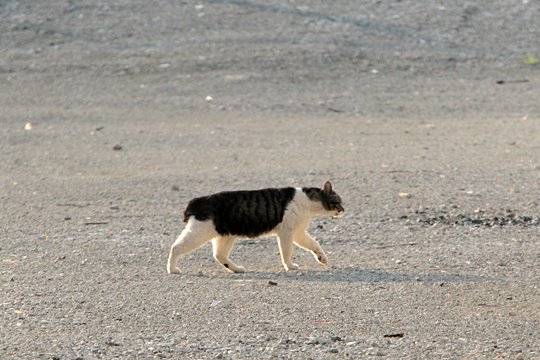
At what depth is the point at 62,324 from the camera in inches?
290

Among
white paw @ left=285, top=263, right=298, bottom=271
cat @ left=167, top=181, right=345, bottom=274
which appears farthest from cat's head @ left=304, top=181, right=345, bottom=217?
white paw @ left=285, top=263, right=298, bottom=271

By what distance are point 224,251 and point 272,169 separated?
158 inches

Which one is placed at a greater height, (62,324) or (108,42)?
(62,324)

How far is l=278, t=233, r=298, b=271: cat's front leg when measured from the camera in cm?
908

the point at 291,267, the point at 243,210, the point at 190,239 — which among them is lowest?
the point at 291,267

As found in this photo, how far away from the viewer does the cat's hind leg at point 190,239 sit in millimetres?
8828

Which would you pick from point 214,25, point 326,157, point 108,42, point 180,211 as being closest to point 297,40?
point 214,25

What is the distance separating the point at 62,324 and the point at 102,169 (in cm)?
595

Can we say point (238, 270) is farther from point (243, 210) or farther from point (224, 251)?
point (243, 210)

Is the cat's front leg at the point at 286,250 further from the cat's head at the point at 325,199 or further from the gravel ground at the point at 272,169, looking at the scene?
the cat's head at the point at 325,199

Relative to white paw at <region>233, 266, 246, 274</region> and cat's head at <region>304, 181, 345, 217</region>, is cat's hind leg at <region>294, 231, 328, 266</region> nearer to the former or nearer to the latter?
cat's head at <region>304, 181, 345, 217</region>

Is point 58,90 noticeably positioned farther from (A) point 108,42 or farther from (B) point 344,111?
(B) point 344,111

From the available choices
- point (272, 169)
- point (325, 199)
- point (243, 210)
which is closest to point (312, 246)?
point (325, 199)

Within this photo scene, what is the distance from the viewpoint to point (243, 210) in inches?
356
